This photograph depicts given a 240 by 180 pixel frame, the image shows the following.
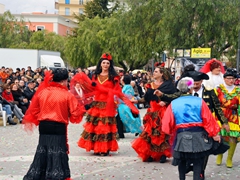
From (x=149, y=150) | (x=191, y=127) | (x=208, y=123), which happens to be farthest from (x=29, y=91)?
(x=208, y=123)

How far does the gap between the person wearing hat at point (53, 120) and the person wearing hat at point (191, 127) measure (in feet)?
4.31

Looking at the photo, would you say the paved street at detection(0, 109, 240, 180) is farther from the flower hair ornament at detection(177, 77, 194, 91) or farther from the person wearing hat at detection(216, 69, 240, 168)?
the flower hair ornament at detection(177, 77, 194, 91)

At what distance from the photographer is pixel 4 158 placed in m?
9.80

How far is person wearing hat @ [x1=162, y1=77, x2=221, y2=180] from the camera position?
650cm

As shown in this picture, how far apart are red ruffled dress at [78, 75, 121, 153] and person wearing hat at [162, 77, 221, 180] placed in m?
3.43

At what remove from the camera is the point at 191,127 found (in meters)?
6.54

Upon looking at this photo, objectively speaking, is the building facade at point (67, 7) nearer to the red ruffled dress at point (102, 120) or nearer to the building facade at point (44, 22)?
the building facade at point (44, 22)

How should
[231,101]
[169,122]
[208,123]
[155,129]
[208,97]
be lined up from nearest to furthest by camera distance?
[208,123], [169,122], [208,97], [231,101], [155,129]

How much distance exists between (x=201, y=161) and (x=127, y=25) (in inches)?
1183

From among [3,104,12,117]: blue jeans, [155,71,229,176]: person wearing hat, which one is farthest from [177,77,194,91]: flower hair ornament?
[3,104,12,117]: blue jeans

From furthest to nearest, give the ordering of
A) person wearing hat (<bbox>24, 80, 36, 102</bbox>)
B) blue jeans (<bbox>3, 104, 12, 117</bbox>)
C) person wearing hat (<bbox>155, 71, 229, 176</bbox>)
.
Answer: person wearing hat (<bbox>24, 80, 36, 102</bbox>) < blue jeans (<bbox>3, 104, 12, 117</bbox>) < person wearing hat (<bbox>155, 71, 229, 176</bbox>)

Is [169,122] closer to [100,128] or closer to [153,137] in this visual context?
[153,137]

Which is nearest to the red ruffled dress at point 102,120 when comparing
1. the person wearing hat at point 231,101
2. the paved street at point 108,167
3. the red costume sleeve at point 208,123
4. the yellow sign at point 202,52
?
the paved street at point 108,167

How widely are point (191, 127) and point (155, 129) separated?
2.87 meters
